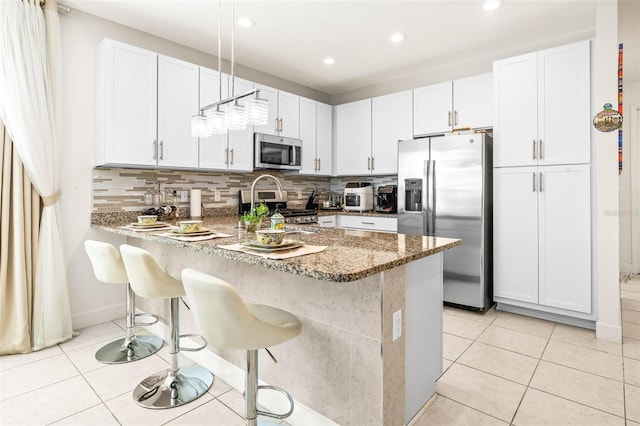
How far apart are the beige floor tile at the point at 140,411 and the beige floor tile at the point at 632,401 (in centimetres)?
Answer: 226

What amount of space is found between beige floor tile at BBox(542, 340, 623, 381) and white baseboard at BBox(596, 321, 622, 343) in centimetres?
30

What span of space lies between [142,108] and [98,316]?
189 centimetres

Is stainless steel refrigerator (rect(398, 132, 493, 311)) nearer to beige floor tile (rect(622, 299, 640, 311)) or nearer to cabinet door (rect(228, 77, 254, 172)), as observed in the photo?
beige floor tile (rect(622, 299, 640, 311))

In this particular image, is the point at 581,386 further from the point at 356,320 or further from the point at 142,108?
the point at 142,108

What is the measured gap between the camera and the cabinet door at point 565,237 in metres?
2.98

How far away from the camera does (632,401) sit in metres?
1.96

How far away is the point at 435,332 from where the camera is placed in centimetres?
194

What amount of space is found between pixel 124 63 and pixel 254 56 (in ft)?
4.66

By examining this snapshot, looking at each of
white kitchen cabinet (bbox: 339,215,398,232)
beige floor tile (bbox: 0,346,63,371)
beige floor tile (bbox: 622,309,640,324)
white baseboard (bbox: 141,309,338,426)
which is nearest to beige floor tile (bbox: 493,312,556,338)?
beige floor tile (bbox: 622,309,640,324)

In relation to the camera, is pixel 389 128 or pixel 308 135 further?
pixel 308 135

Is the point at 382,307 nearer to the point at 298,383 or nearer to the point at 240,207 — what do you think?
the point at 298,383

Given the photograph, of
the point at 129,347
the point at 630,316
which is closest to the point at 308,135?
the point at 129,347

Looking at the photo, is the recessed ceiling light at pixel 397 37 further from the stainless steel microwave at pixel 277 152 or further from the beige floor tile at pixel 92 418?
the beige floor tile at pixel 92 418

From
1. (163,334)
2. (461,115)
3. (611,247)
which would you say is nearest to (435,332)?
(611,247)
